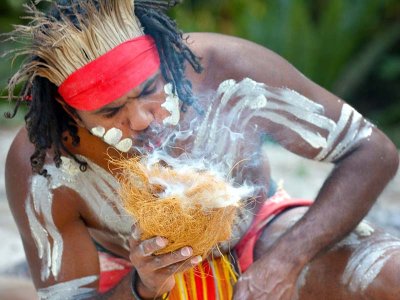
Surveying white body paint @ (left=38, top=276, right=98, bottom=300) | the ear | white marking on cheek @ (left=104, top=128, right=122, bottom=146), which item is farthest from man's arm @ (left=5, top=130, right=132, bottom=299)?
white marking on cheek @ (left=104, top=128, right=122, bottom=146)

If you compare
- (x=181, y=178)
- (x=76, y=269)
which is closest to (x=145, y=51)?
(x=181, y=178)

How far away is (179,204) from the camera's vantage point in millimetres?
2410

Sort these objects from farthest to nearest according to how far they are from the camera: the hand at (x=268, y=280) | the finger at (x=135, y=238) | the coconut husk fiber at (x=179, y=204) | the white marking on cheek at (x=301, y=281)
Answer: the white marking on cheek at (x=301, y=281)
the hand at (x=268, y=280)
the finger at (x=135, y=238)
the coconut husk fiber at (x=179, y=204)

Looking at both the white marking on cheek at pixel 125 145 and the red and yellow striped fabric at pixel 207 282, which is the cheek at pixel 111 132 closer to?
the white marking on cheek at pixel 125 145

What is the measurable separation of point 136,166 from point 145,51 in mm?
508

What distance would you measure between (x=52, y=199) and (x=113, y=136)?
411mm

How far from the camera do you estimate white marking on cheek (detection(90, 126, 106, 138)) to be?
9.30 ft

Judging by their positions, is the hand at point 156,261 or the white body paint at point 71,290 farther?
the white body paint at point 71,290

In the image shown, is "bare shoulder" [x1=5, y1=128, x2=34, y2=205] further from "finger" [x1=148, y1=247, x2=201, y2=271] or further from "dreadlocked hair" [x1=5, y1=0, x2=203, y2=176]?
"finger" [x1=148, y1=247, x2=201, y2=271]

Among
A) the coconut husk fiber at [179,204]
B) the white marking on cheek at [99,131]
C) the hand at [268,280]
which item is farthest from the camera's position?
the hand at [268,280]

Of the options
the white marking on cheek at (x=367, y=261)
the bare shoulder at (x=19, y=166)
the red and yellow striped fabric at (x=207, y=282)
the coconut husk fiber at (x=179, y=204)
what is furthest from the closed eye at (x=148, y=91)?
the white marking on cheek at (x=367, y=261)

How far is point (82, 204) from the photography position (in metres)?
3.14

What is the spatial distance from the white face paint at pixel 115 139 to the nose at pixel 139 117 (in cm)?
7

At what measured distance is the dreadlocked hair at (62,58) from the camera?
2779 millimetres
